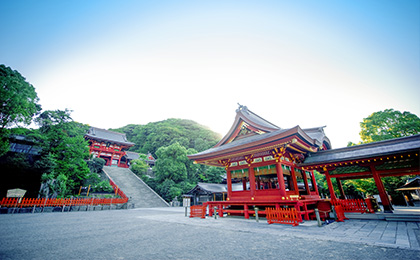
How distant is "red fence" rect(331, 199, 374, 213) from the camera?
9.18 metres

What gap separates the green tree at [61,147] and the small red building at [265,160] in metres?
17.0

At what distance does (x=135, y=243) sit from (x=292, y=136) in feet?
27.9

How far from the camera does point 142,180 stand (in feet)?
104

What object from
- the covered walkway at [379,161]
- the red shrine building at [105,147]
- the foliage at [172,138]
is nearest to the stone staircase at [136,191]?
the red shrine building at [105,147]

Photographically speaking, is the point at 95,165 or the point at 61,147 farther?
the point at 95,165

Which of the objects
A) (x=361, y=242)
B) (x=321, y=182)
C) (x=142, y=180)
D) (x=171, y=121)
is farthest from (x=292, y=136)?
(x=171, y=121)

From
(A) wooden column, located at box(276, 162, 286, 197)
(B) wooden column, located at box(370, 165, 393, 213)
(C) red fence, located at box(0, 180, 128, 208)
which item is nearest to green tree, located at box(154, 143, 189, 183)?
(C) red fence, located at box(0, 180, 128, 208)

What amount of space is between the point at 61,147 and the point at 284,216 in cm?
2403

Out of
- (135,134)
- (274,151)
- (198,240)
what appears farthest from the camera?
(135,134)

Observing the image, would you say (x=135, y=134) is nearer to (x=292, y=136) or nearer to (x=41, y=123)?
(x=41, y=123)

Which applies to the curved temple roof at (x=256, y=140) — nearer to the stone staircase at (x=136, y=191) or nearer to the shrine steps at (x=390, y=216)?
the shrine steps at (x=390, y=216)

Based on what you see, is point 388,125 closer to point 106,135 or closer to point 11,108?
point 11,108

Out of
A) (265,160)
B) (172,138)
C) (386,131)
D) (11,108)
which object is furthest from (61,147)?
(386,131)

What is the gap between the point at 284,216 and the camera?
328 inches
